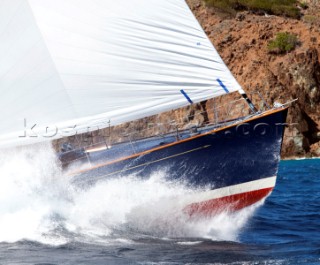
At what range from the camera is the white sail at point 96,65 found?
9758mm

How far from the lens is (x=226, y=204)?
1044cm

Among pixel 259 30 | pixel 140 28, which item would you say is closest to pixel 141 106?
pixel 140 28

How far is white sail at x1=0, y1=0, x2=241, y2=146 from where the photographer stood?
9758 millimetres

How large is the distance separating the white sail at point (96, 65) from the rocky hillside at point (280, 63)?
73.7ft

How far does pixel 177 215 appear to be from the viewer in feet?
33.6

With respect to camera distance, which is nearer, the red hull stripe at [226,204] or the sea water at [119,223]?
the sea water at [119,223]

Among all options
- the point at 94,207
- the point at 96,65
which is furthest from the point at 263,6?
the point at 94,207

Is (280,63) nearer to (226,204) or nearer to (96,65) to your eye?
(226,204)

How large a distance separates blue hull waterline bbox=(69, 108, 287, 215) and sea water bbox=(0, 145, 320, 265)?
172 mm

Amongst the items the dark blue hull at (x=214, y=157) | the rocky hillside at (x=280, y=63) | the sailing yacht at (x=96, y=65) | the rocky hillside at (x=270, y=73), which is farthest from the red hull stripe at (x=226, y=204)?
the rocky hillside at (x=280, y=63)

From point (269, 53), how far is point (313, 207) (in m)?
25.1

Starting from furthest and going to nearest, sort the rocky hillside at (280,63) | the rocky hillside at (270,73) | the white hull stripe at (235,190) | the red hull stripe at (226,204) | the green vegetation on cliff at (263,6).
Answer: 1. the green vegetation on cliff at (263,6)
2. the rocky hillside at (280,63)
3. the rocky hillside at (270,73)
4. the white hull stripe at (235,190)
5. the red hull stripe at (226,204)

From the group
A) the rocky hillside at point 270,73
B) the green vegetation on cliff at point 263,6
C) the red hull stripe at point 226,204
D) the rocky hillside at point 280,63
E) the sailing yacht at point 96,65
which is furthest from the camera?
the green vegetation on cliff at point 263,6

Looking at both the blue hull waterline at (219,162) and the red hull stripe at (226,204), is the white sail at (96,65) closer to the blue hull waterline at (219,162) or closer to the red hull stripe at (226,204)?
the blue hull waterline at (219,162)
